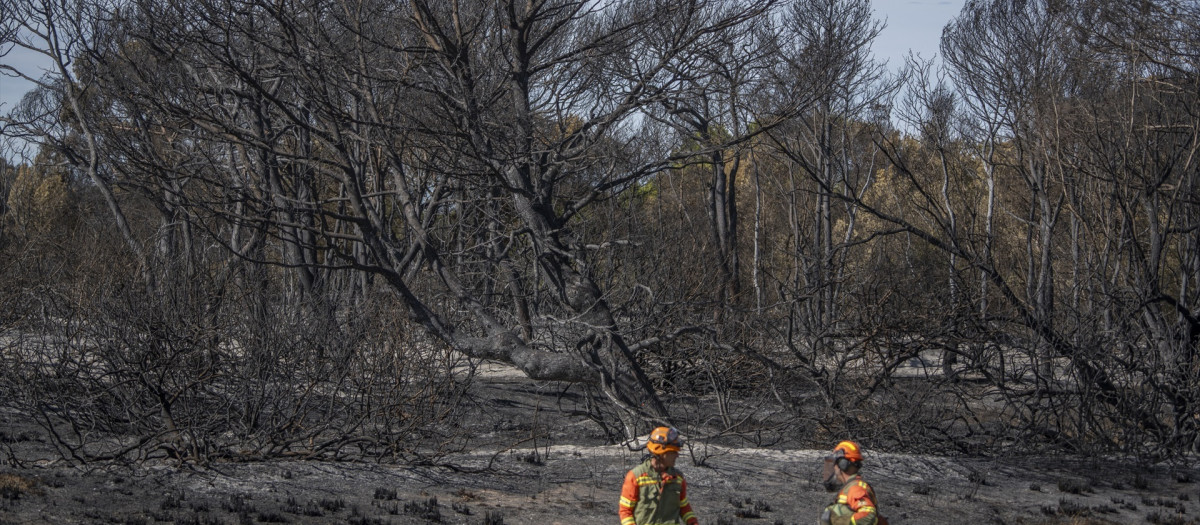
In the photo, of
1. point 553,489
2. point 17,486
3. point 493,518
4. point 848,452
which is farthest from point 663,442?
point 17,486

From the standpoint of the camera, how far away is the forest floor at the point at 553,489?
812 centimetres

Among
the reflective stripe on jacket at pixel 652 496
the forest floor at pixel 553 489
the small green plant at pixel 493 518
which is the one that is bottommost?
the small green plant at pixel 493 518

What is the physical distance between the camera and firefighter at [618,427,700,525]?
537 centimetres

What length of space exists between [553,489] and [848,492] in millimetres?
4895

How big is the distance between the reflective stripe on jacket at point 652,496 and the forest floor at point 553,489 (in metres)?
2.87

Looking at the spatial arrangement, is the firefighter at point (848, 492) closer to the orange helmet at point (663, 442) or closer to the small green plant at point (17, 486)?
the orange helmet at point (663, 442)

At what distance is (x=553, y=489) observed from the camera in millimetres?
9578

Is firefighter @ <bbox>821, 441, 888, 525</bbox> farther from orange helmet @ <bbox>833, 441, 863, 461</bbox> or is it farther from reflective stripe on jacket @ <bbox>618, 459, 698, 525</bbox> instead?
reflective stripe on jacket @ <bbox>618, 459, 698, 525</bbox>

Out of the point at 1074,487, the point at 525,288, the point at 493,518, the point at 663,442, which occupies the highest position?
the point at 525,288

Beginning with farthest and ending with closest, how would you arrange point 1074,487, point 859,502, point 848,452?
point 1074,487 < point 848,452 < point 859,502

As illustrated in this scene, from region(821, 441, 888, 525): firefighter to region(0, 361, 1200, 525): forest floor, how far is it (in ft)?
10.7

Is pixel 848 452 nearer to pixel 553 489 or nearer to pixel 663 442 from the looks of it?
pixel 663 442

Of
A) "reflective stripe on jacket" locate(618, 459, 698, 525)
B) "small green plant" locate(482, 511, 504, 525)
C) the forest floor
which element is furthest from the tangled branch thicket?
"reflective stripe on jacket" locate(618, 459, 698, 525)

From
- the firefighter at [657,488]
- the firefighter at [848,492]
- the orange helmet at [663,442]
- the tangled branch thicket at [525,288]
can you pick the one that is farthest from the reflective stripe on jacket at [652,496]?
the tangled branch thicket at [525,288]
